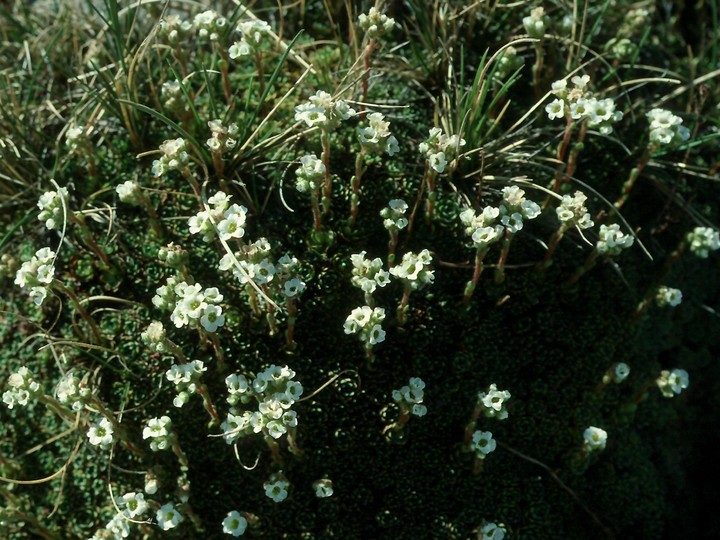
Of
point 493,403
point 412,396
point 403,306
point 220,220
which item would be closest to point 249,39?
point 220,220

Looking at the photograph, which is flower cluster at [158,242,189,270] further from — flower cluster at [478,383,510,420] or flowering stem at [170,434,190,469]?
flower cluster at [478,383,510,420]

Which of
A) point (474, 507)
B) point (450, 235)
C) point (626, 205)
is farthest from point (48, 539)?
point (626, 205)

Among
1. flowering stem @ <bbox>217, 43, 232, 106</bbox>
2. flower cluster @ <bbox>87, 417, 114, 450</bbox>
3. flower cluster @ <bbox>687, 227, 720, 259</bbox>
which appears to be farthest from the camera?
flower cluster @ <bbox>687, 227, 720, 259</bbox>

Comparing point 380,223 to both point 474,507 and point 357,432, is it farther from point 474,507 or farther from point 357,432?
point 474,507

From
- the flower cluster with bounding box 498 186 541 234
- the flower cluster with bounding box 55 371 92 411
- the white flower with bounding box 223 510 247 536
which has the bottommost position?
the white flower with bounding box 223 510 247 536

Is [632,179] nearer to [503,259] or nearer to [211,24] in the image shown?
[503,259]

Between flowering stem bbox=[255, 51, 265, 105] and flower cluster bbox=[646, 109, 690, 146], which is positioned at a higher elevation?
flowering stem bbox=[255, 51, 265, 105]

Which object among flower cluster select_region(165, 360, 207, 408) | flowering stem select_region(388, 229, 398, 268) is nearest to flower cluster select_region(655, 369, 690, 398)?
flowering stem select_region(388, 229, 398, 268)

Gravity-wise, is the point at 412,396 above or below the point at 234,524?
above
